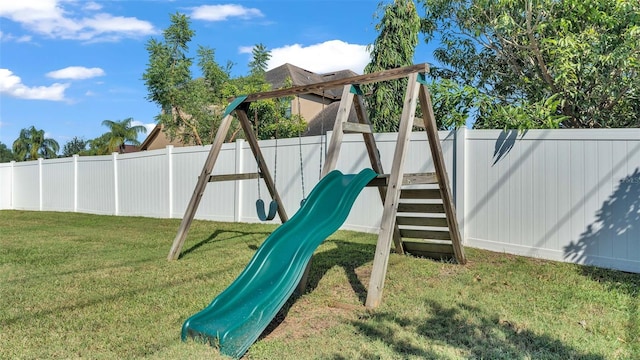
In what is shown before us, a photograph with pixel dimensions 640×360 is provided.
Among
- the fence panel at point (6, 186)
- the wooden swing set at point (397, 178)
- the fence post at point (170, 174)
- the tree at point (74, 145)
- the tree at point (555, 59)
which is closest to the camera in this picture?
the wooden swing set at point (397, 178)

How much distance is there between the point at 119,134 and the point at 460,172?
31995 mm

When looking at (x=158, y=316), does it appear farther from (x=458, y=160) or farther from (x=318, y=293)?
(x=458, y=160)

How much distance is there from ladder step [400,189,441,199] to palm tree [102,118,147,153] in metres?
31.5

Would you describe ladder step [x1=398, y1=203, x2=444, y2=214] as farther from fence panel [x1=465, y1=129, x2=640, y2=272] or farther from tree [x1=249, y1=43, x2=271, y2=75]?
tree [x1=249, y1=43, x2=271, y2=75]

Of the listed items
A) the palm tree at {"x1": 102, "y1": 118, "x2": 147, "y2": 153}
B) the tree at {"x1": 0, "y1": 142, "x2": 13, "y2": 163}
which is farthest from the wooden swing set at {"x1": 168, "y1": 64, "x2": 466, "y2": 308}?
the tree at {"x1": 0, "y1": 142, "x2": 13, "y2": 163}

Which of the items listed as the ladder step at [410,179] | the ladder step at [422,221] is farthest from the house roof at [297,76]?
the ladder step at [410,179]

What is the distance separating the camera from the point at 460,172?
243 inches

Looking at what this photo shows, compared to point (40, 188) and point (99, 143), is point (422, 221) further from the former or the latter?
point (99, 143)

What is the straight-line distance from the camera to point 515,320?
329cm

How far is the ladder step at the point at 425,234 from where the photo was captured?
16.9ft

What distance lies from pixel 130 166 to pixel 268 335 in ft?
32.7

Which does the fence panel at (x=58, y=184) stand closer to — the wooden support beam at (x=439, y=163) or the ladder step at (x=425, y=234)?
the ladder step at (x=425, y=234)

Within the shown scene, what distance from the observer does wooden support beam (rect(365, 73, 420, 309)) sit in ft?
11.9

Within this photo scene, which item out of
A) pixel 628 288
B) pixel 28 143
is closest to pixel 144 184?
pixel 628 288
